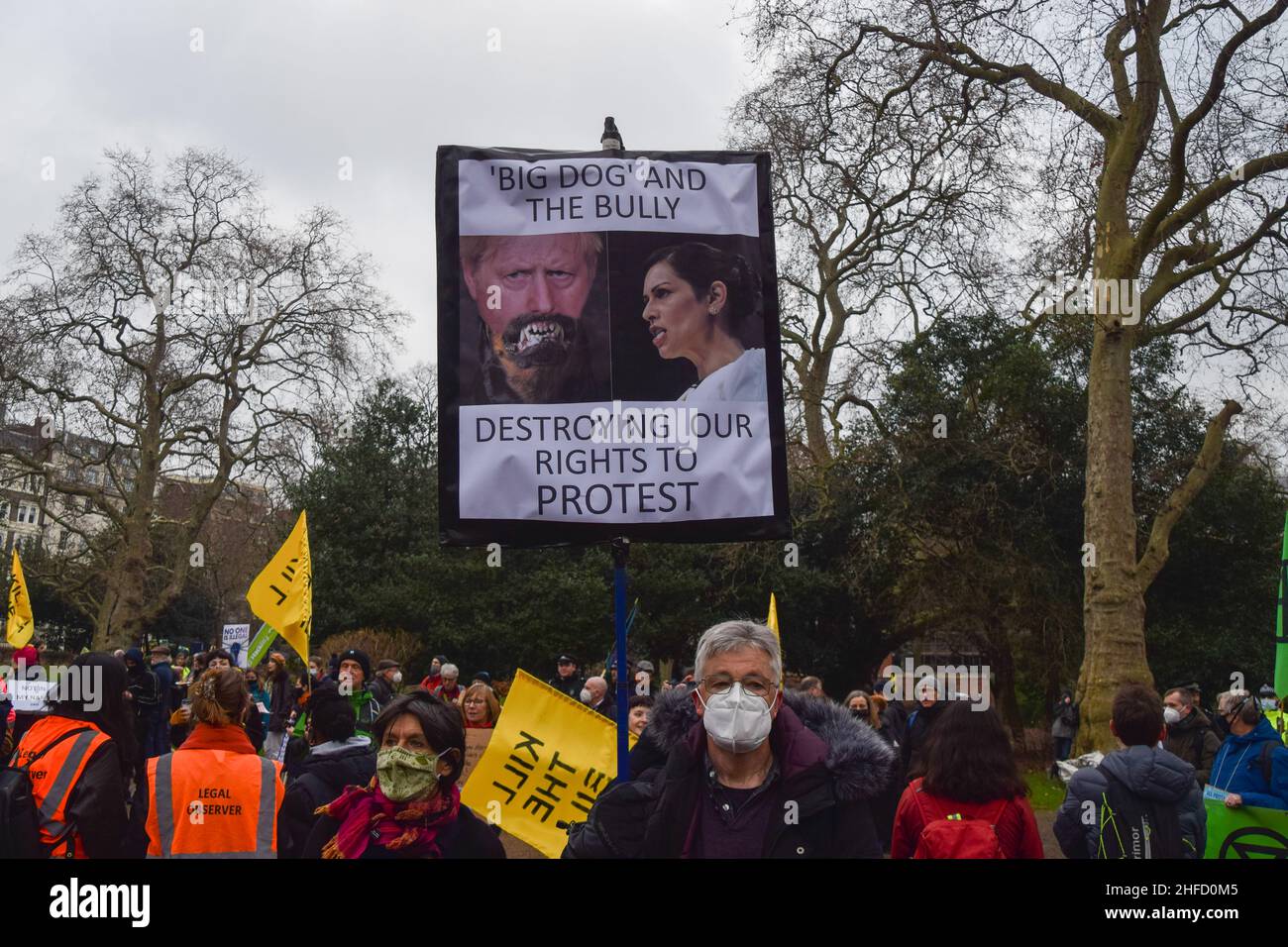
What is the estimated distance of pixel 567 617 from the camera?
29516mm

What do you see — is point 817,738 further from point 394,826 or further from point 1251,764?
point 1251,764

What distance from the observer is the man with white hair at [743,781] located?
9.84 feet

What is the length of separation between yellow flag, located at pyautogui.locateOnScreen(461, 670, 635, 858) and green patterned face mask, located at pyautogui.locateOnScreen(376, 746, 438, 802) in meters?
2.80

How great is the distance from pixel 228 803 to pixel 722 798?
223cm

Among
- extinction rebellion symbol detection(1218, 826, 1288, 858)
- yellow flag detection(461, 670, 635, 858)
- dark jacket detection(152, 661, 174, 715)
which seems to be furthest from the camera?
dark jacket detection(152, 661, 174, 715)

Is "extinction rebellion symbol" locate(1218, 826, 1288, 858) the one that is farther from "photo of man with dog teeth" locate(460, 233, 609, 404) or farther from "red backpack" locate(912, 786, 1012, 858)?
"photo of man with dog teeth" locate(460, 233, 609, 404)

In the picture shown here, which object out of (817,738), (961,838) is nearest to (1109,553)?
(961,838)

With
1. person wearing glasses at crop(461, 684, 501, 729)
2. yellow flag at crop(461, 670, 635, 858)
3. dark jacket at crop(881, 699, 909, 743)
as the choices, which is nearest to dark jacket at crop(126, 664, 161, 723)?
person wearing glasses at crop(461, 684, 501, 729)

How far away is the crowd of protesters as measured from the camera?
120 inches

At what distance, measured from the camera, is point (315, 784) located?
459 cm

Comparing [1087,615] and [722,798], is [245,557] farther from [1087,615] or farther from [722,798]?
[722,798]

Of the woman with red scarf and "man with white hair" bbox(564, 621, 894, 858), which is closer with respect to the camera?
"man with white hair" bbox(564, 621, 894, 858)
